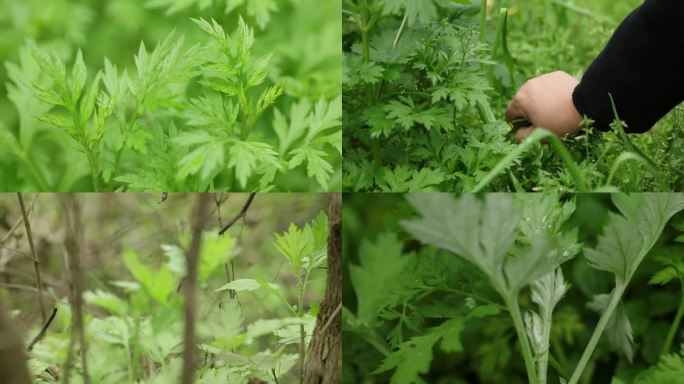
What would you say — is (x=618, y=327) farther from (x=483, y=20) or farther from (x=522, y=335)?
(x=483, y=20)

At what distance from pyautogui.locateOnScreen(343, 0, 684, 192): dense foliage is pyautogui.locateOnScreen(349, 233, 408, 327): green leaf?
1.06 ft

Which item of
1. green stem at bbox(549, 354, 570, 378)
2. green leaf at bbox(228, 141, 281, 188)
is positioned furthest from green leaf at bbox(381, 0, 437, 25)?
green stem at bbox(549, 354, 570, 378)

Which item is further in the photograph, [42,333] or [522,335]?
[42,333]

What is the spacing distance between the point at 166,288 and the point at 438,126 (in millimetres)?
823

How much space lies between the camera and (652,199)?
5.04ft

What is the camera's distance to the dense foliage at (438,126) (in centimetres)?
188

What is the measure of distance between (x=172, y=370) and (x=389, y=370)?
0.43 meters

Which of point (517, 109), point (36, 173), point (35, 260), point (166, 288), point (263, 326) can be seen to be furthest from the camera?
point (517, 109)

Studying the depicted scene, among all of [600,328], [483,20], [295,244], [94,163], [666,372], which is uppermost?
[483,20]

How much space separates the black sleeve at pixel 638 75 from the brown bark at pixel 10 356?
4.81ft

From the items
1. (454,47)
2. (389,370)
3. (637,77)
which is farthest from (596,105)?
(389,370)

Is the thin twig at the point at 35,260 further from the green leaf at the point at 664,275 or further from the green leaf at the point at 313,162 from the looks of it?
the green leaf at the point at 664,275

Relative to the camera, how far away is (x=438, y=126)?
Result: 1914 mm

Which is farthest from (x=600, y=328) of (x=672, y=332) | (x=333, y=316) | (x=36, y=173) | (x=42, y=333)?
(x=36, y=173)
